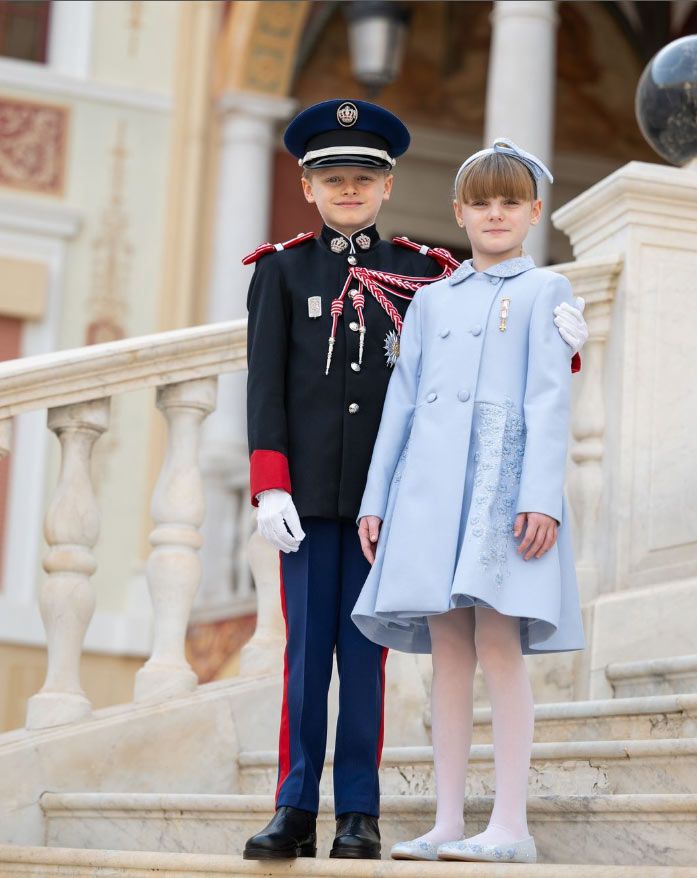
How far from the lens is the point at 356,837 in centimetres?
300

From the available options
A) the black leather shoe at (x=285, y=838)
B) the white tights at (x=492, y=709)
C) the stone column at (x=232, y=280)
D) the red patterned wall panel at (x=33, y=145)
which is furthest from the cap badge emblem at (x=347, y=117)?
the red patterned wall panel at (x=33, y=145)

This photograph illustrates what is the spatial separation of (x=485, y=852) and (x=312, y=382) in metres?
0.91

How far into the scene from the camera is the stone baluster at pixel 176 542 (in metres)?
4.30

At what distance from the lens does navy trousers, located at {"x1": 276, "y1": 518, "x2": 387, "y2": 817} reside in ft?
10.2

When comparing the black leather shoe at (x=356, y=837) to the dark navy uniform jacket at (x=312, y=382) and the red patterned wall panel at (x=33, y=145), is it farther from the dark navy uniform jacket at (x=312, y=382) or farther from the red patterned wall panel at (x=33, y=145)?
the red patterned wall panel at (x=33, y=145)

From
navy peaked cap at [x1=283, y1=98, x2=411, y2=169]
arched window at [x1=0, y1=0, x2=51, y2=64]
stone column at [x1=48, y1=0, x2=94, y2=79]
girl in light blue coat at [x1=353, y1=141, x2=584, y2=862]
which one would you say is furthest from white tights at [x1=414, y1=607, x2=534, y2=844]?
arched window at [x1=0, y1=0, x2=51, y2=64]

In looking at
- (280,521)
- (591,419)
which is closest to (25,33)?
(591,419)

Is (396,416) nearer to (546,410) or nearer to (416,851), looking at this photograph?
(546,410)

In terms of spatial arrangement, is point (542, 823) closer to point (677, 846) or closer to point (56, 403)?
point (677, 846)

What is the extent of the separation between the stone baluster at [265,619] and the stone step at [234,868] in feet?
3.70

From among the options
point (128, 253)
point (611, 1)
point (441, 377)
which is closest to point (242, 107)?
point (128, 253)

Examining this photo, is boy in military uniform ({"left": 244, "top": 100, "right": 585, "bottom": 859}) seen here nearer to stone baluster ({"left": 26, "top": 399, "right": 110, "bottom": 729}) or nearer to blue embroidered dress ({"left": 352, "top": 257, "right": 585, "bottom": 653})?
blue embroidered dress ({"left": 352, "top": 257, "right": 585, "bottom": 653})

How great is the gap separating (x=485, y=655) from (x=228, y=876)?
1.90 feet

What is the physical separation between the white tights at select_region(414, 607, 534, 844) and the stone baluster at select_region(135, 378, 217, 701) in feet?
4.32
